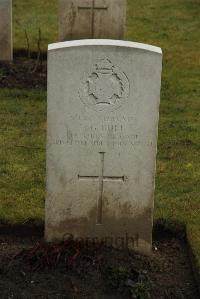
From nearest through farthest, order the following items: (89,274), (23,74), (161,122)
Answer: (89,274) → (161,122) → (23,74)

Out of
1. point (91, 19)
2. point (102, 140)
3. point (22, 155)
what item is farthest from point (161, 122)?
point (102, 140)

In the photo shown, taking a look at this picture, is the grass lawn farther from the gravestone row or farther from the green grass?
the gravestone row

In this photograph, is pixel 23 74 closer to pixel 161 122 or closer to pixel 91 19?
pixel 91 19

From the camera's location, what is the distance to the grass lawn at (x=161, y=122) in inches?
238

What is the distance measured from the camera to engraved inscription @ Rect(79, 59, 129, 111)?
4844mm

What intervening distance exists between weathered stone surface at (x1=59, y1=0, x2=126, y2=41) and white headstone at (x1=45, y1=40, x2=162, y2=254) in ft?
19.2

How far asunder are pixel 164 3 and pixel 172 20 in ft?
3.55

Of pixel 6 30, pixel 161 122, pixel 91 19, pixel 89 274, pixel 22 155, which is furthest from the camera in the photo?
pixel 91 19

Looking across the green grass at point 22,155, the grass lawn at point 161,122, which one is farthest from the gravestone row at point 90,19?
the green grass at point 22,155

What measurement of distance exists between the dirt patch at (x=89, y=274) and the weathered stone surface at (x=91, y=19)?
235 inches

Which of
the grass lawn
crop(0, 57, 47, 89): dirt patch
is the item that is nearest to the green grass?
the grass lawn

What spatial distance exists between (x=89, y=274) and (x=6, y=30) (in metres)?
6.06

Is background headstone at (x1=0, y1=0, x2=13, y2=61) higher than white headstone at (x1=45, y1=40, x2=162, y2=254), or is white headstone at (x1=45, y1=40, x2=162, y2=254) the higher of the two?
background headstone at (x1=0, y1=0, x2=13, y2=61)

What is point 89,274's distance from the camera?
193 inches
